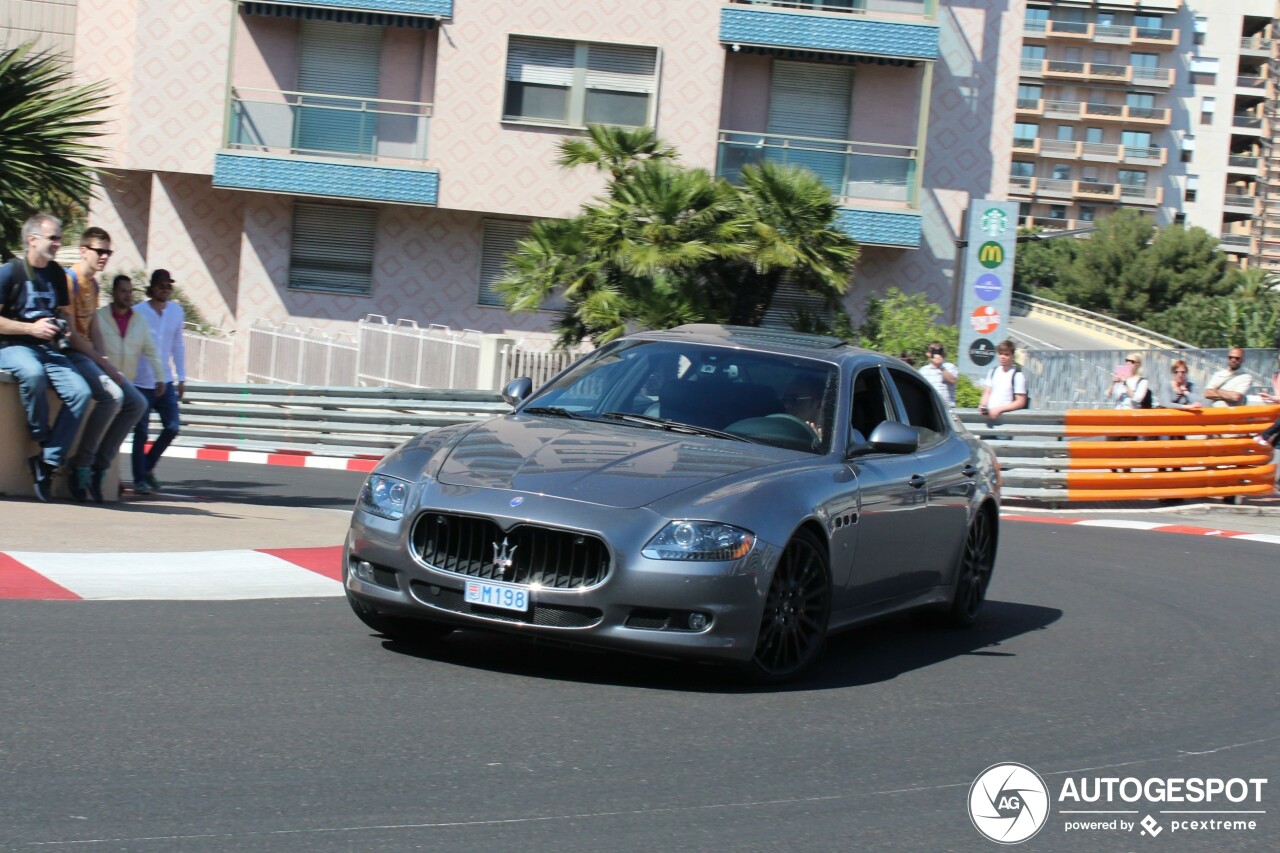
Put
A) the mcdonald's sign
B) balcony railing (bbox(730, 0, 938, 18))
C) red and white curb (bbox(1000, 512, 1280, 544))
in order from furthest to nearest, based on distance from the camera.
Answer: balcony railing (bbox(730, 0, 938, 18)) → the mcdonald's sign → red and white curb (bbox(1000, 512, 1280, 544))

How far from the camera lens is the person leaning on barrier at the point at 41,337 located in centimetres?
981

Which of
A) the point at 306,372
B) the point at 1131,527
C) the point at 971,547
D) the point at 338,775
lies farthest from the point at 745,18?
the point at 338,775

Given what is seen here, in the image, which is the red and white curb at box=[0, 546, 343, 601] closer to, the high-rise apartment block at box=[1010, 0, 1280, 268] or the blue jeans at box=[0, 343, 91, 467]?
the blue jeans at box=[0, 343, 91, 467]

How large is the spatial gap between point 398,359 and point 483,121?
15.8 ft

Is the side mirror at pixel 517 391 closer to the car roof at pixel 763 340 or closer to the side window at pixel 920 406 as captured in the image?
the car roof at pixel 763 340

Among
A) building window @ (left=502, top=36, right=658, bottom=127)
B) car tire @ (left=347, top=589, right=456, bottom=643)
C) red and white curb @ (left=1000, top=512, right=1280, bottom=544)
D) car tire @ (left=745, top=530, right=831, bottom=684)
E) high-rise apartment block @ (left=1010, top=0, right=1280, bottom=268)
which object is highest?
high-rise apartment block @ (left=1010, top=0, right=1280, bottom=268)

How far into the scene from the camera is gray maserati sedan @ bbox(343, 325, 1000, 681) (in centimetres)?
628

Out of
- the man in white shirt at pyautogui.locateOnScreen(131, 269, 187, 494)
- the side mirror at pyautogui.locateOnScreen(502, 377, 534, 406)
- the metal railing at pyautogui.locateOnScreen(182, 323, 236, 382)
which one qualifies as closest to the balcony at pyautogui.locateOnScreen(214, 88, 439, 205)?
the metal railing at pyautogui.locateOnScreen(182, 323, 236, 382)

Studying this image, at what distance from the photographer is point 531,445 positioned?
22.9ft

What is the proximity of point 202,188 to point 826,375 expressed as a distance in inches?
905

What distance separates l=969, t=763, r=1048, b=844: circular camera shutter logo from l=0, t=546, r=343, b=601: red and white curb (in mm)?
3862

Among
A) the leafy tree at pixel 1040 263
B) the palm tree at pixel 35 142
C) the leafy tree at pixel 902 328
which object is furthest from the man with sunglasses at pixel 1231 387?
the leafy tree at pixel 1040 263

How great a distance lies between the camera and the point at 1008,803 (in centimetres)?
529

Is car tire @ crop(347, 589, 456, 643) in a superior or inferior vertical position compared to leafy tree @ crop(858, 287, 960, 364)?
inferior
